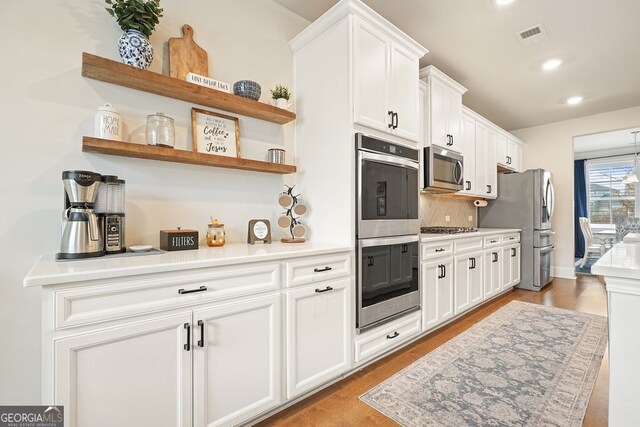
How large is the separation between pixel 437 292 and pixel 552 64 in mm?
2883

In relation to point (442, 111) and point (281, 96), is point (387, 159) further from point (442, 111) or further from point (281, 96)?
point (442, 111)

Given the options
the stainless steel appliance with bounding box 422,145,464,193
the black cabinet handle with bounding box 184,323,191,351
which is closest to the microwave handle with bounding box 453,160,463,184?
the stainless steel appliance with bounding box 422,145,464,193

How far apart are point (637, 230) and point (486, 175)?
5.97 feet

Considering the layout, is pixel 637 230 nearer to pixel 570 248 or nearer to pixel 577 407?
pixel 577 407

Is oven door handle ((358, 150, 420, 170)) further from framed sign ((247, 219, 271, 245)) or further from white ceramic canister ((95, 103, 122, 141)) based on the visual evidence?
white ceramic canister ((95, 103, 122, 141))

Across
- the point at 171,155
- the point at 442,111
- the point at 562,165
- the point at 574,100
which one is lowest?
the point at 171,155

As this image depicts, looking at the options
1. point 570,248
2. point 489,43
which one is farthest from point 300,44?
point 570,248

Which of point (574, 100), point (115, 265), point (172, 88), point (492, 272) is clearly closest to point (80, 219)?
point (115, 265)

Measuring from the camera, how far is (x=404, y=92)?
7.95 ft

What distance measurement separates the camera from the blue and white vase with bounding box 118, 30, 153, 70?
1559 millimetres

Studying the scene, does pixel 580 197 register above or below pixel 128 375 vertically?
above

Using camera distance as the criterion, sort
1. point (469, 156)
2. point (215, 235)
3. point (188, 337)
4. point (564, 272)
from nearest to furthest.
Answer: point (188, 337) < point (215, 235) < point (469, 156) < point (564, 272)

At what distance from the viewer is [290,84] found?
2.45 metres

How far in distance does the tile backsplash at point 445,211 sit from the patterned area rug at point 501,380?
1474mm
